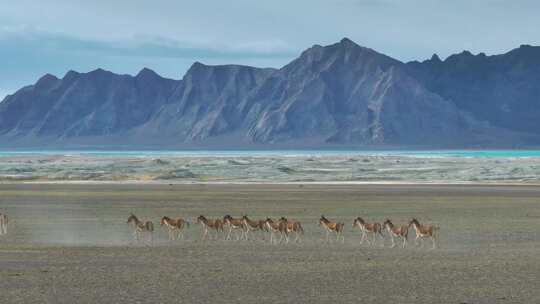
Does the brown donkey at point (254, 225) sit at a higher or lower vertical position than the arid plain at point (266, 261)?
higher

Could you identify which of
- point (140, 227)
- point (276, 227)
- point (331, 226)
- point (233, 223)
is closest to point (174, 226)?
point (140, 227)

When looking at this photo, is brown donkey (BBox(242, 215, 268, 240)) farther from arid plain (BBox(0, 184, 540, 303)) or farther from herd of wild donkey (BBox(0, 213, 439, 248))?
arid plain (BBox(0, 184, 540, 303))

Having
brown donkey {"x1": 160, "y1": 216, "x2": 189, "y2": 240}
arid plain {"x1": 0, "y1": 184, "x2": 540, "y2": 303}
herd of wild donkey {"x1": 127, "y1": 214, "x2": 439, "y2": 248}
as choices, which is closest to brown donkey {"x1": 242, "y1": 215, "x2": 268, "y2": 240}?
herd of wild donkey {"x1": 127, "y1": 214, "x2": 439, "y2": 248}

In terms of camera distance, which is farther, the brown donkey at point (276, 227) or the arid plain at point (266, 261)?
the brown donkey at point (276, 227)

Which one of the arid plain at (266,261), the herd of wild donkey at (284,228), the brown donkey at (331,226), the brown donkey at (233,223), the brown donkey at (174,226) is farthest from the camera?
the brown donkey at (233,223)

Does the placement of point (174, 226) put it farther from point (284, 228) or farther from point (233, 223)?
point (284, 228)

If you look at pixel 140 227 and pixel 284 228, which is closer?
pixel 284 228

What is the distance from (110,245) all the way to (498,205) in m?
24.1

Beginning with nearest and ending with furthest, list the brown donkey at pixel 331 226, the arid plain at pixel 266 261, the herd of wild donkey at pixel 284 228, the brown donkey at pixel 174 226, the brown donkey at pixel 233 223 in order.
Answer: the arid plain at pixel 266 261, the herd of wild donkey at pixel 284 228, the brown donkey at pixel 331 226, the brown donkey at pixel 174 226, the brown donkey at pixel 233 223

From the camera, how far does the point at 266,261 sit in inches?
1007

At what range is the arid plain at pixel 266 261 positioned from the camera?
20.1 m

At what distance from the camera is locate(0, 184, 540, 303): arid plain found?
20.1 meters

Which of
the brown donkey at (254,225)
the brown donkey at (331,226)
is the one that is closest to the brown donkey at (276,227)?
the brown donkey at (254,225)

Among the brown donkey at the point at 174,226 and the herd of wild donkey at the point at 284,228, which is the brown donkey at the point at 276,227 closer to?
the herd of wild donkey at the point at 284,228
